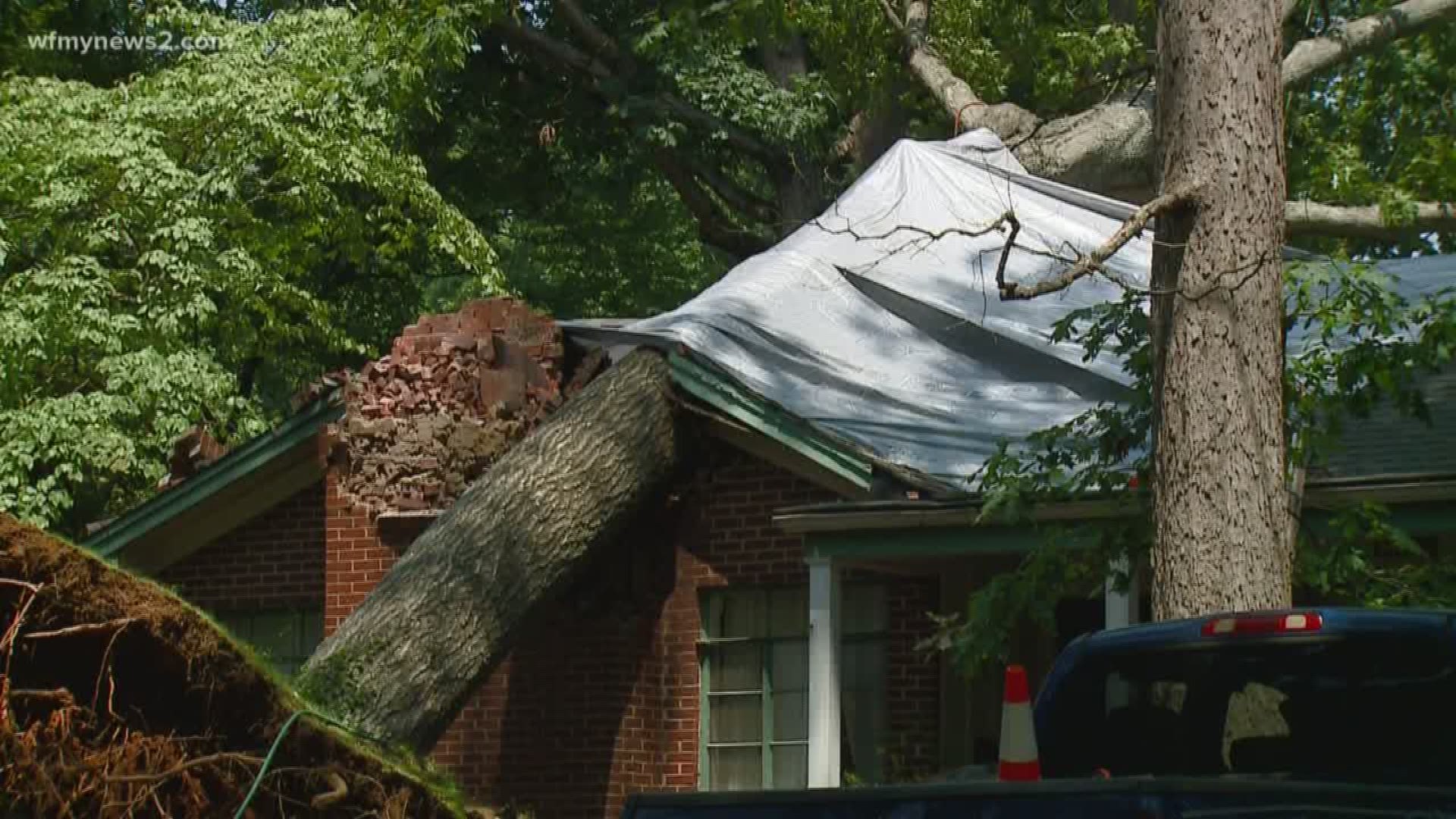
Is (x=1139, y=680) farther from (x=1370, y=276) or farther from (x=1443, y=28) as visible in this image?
(x=1443, y=28)

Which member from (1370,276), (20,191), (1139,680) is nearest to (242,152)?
(20,191)

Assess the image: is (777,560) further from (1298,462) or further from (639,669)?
(1298,462)

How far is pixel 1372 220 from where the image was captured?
17562mm

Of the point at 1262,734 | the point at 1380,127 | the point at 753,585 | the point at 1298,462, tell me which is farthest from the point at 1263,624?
the point at 1380,127

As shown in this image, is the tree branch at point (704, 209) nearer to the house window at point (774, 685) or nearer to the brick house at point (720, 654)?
the brick house at point (720, 654)

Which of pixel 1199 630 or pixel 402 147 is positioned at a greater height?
pixel 402 147

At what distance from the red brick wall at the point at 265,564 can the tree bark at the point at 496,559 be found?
357 centimetres

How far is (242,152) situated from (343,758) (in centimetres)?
1744

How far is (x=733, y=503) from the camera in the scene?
677 inches

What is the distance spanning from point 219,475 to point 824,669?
6.38 metres

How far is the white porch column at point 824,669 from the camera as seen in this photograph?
586 inches
